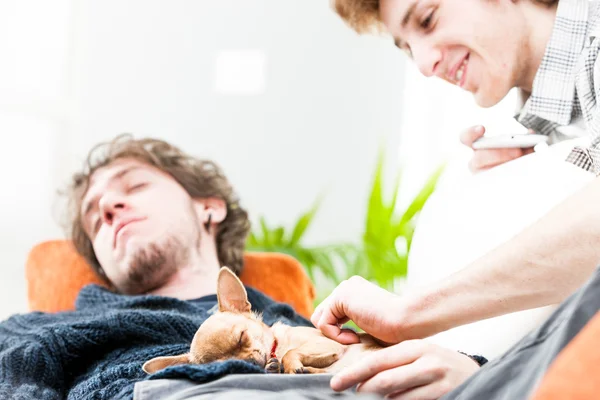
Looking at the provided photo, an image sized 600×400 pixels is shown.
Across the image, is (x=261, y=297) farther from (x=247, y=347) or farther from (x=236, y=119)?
(x=236, y=119)

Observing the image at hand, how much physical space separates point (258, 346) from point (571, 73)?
846mm

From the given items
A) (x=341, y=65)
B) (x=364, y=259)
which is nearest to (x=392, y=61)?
(x=341, y=65)

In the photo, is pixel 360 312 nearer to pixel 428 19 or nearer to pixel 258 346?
pixel 258 346

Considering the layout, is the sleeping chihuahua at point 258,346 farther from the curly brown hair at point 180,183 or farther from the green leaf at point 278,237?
the green leaf at point 278,237

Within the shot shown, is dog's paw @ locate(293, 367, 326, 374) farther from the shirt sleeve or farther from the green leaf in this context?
the green leaf

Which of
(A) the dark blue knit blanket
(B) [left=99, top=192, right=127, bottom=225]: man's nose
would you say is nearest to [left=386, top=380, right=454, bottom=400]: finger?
(A) the dark blue knit blanket

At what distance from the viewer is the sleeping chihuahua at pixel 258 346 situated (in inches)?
40.6

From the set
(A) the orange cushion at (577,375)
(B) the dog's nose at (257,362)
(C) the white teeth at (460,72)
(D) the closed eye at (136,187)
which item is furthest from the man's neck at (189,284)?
(A) the orange cushion at (577,375)

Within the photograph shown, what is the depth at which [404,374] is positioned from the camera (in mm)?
835

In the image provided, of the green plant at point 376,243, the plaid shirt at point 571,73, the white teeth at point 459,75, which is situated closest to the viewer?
the plaid shirt at point 571,73

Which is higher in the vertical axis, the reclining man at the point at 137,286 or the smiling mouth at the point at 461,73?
the smiling mouth at the point at 461,73

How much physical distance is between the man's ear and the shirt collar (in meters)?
1.00

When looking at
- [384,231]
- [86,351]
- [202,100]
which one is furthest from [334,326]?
[202,100]

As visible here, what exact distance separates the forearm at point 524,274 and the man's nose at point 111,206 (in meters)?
1.05
